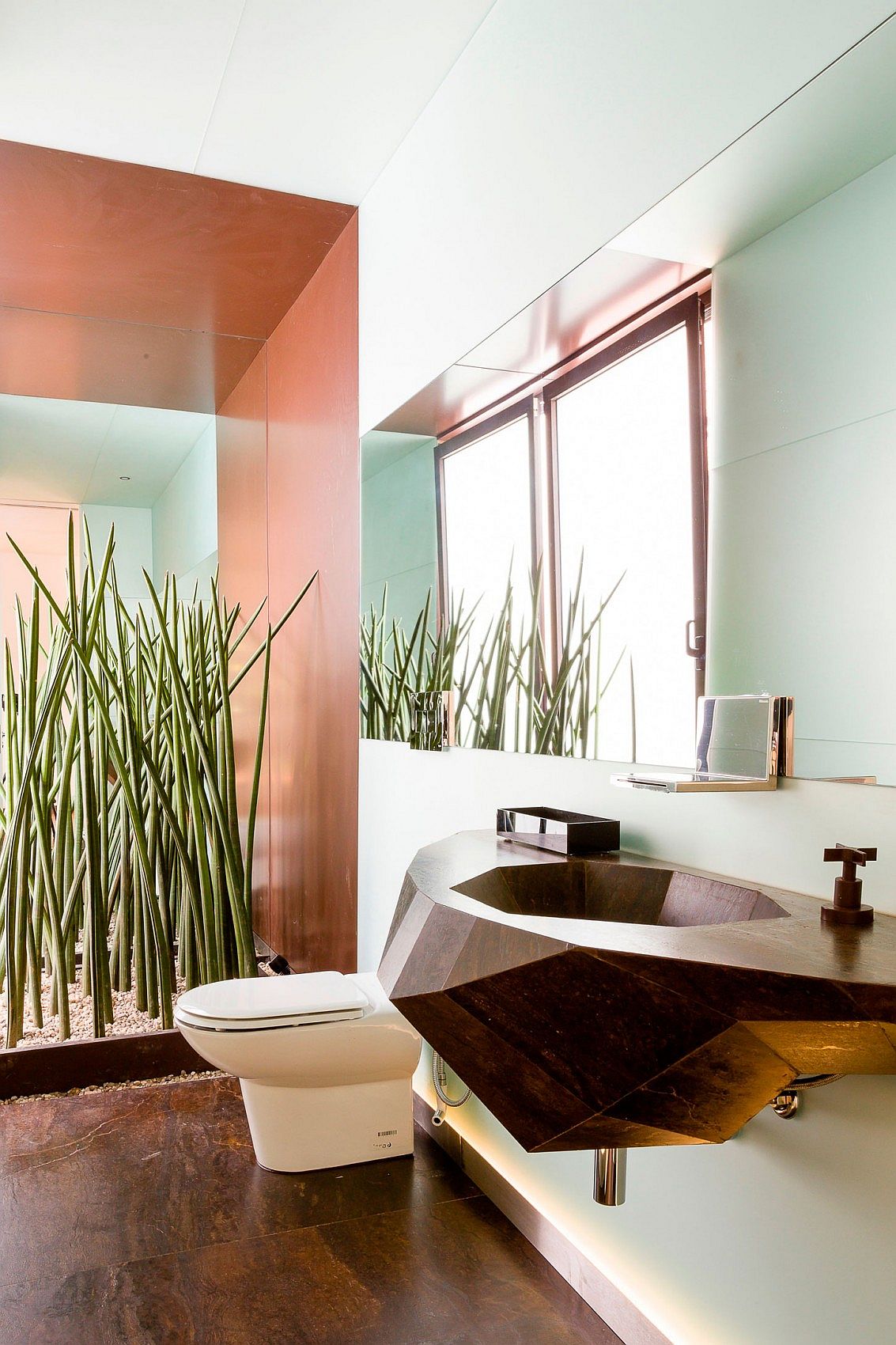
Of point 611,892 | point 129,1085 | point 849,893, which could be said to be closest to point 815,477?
point 849,893

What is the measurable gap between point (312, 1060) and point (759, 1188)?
103cm

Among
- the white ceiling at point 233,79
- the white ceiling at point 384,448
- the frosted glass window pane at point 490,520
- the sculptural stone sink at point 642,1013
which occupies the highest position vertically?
the white ceiling at point 233,79

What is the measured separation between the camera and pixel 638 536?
1697 mm

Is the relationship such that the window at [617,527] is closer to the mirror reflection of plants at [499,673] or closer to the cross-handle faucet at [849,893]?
the mirror reflection of plants at [499,673]

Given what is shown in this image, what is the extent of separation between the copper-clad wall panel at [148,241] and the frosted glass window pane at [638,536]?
1.74m

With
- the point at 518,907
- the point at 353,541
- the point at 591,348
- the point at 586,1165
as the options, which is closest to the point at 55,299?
the point at 353,541

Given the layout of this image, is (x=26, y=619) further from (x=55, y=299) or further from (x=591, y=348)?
(x=591, y=348)

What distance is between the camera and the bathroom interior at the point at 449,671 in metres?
1.22

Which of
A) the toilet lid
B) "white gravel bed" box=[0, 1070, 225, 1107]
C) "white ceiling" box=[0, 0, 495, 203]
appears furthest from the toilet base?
"white ceiling" box=[0, 0, 495, 203]

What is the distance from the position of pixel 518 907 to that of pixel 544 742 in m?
0.46

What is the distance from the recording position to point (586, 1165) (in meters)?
1.76

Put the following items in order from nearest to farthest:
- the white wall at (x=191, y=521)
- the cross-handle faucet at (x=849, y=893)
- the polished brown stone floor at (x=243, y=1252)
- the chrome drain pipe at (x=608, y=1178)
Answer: the cross-handle faucet at (x=849, y=893), the chrome drain pipe at (x=608, y=1178), the polished brown stone floor at (x=243, y=1252), the white wall at (x=191, y=521)

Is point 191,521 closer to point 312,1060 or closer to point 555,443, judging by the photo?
point 555,443

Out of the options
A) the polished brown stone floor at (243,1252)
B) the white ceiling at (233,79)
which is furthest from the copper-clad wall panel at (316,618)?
the polished brown stone floor at (243,1252)
